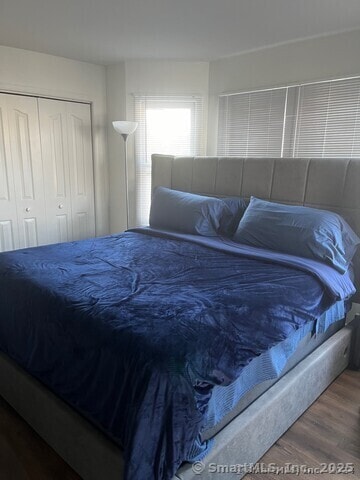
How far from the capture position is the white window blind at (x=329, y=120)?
273cm

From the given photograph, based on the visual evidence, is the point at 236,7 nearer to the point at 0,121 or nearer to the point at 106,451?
the point at 0,121

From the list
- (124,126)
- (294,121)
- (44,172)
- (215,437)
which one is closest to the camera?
(215,437)

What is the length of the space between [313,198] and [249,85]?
1382 mm

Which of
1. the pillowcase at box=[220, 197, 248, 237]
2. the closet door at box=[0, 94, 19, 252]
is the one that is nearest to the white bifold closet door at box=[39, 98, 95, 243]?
the closet door at box=[0, 94, 19, 252]

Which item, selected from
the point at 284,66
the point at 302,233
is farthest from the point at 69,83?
the point at 302,233

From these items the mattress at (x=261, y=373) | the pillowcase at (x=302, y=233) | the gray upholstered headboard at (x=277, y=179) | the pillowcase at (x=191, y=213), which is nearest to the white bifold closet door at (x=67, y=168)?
the gray upholstered headboard at (x=277, y=179)

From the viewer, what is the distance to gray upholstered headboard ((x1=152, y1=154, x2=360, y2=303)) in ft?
8.21

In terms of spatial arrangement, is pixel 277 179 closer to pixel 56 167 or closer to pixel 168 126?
pixel 168 126

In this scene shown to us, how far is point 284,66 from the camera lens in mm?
3070

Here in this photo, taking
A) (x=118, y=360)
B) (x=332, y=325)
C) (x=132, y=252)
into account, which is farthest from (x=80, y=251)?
(x=332, y=325)

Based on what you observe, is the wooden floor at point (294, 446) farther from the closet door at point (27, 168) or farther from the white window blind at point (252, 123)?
the white window blind at point (252, 123)

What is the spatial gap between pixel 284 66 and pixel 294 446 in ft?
9.54

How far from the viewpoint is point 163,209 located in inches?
123

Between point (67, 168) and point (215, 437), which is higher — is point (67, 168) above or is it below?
above
